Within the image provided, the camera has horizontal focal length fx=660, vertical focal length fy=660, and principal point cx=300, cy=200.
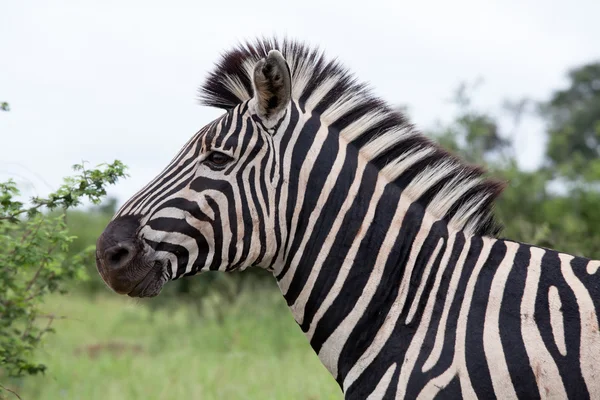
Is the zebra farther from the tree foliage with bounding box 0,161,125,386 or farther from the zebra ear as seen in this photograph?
the tree foliage with bounding box 0,161,125,386

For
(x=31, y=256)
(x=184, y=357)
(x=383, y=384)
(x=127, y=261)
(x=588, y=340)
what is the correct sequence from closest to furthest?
(x=588, y=340)
(x=383, y=384)
(x=127, y=261)
(x=31, y=256)
(x=184, y=357)

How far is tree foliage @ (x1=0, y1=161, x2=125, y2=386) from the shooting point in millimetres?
3883

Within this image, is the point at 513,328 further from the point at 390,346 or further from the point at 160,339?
the point at 160,339

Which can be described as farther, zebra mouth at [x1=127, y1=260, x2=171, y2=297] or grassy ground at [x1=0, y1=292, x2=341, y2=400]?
grassy ground at [x1=0, y1=292, x2=341, y2=400]

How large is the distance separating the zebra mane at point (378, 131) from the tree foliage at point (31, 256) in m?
0.95

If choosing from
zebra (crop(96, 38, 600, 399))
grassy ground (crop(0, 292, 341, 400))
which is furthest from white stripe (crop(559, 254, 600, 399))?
grassy ground (crop(0, 292, 341, 400))

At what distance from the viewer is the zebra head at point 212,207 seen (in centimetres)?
309

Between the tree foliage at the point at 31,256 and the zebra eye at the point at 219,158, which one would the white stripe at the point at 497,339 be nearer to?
the zebra eye at the point at 219,158

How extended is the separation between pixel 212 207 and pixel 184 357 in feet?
27.1

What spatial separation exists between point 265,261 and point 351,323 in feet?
1.72

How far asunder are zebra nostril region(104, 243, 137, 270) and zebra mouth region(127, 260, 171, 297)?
0.40 ft

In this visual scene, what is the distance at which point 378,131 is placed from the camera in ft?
11.1

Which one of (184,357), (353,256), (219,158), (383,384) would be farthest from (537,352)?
(184,357)

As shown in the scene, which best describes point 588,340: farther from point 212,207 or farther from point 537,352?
point 212,207
